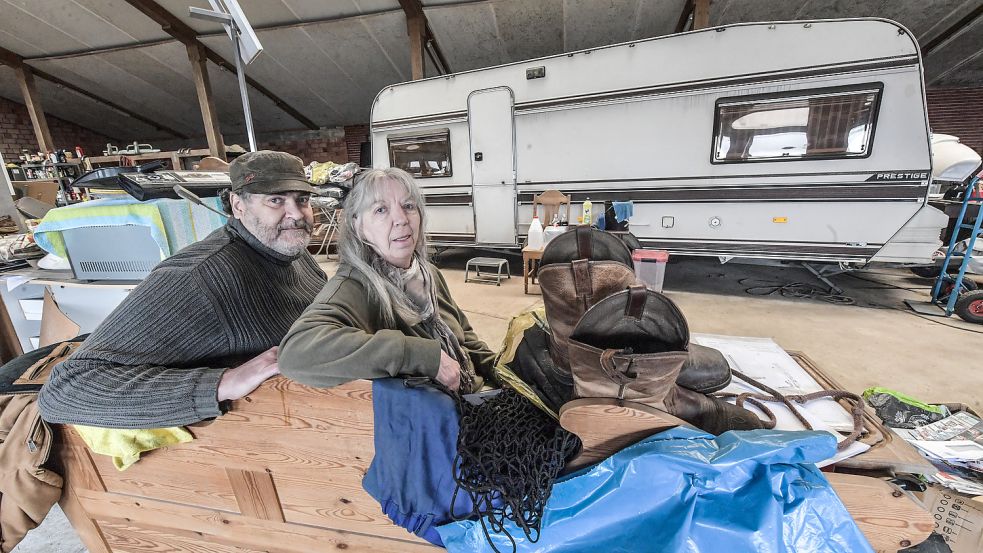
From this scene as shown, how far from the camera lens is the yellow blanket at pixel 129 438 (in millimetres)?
1008

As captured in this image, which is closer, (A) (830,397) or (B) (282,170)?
(A) (830,397)

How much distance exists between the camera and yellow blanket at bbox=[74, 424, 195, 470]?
1008 millimetres

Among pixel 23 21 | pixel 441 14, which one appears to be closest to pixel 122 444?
pixel 441 14

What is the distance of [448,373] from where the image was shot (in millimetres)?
967

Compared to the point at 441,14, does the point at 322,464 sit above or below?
below

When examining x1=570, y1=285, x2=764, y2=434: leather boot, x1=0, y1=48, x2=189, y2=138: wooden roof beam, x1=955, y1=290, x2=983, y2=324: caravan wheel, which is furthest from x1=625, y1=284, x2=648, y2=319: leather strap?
x1=0, y1=48, x2=189, y2=138: wooden roof beam

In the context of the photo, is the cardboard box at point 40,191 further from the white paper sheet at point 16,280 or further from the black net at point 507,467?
the black net at point 507,467

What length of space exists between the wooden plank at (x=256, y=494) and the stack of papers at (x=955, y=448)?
2058 millimetres

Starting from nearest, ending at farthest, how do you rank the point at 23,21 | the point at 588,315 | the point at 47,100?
the point at 588,315 → the point at 23,21 → the point at 47,100

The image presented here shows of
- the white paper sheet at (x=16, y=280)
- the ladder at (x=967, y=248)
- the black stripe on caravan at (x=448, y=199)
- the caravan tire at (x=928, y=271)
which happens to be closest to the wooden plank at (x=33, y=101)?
the white paper sheet at (x=16, y=280)

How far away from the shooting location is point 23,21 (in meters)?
6.40

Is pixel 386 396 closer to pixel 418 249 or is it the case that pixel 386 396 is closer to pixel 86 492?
pixel 418 249

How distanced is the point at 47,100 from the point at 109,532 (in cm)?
1486

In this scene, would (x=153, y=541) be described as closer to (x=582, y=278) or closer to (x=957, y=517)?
(x=582, y=278)
